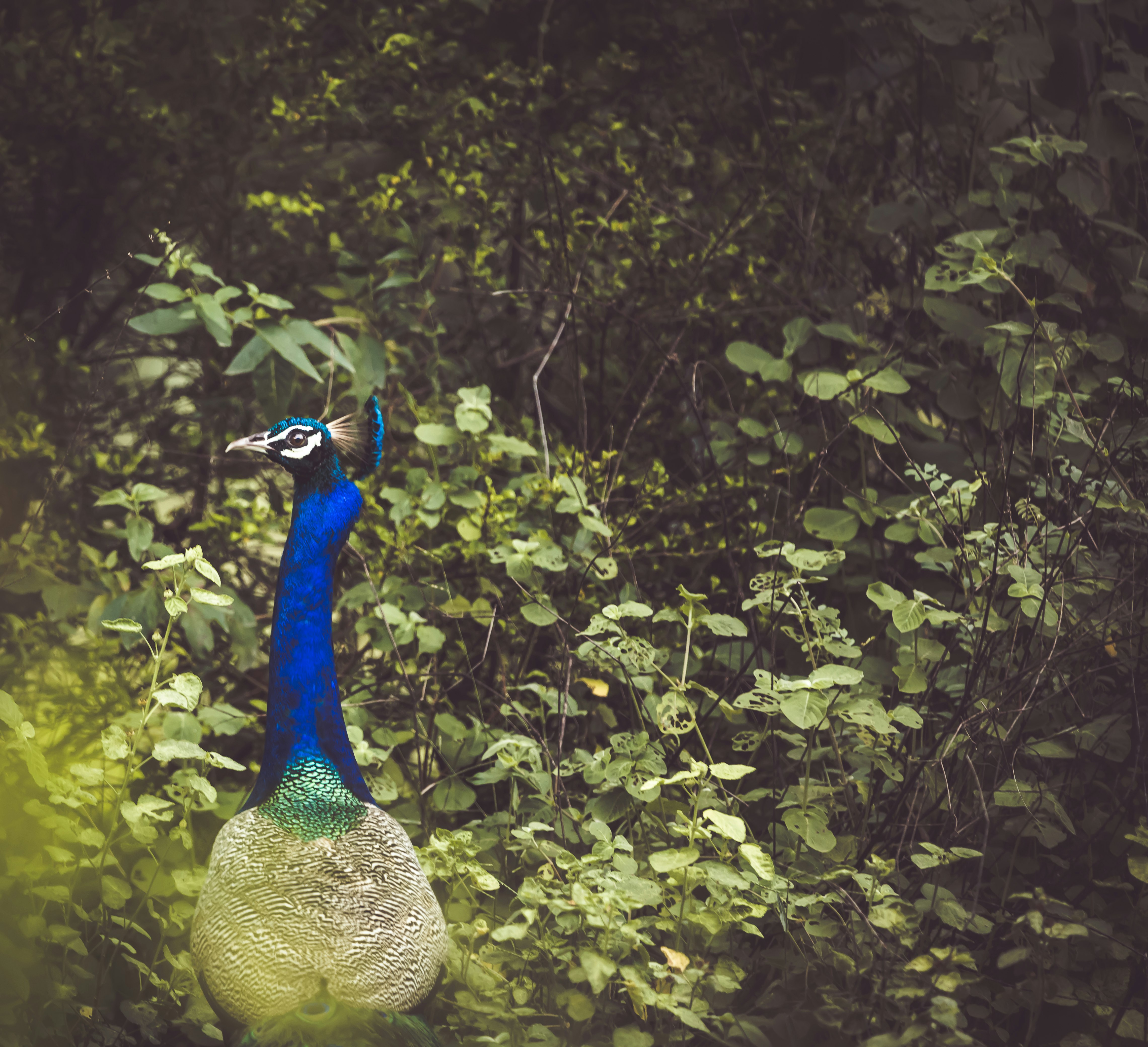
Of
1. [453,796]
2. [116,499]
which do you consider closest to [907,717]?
[453,796]

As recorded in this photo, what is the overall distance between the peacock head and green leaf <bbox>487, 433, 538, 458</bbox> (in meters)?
0.53

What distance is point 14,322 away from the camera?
302cm

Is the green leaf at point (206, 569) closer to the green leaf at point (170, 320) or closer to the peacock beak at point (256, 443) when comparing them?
the peacock beak at point (256, 443)

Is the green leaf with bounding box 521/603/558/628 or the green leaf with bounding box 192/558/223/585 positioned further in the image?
the green leaf with bounding box 521/603/558/628

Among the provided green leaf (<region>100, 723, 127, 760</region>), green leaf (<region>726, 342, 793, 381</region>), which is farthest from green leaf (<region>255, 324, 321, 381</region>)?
green leaf (<region>726, 342, 793, 381</region>)

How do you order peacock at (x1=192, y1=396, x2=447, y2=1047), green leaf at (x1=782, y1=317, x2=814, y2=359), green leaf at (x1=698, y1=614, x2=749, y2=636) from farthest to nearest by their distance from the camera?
Answer: green leaf at (x1=782, y1=317, x2=814, y2=359), green leaf at (x1=698, y1=614, x2=749, y2=636), peacock at (x1=192, y1=396, x2=447, y2=1047)

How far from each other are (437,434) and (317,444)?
65 centimetres

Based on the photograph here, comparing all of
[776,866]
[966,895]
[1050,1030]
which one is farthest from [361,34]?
[1050,1030]

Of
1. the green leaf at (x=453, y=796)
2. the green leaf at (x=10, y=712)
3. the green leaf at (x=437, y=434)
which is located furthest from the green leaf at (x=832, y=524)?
the green leaf at (x=10, y=712)

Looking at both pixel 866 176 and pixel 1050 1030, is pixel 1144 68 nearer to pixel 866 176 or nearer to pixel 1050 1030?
pixel 866 176

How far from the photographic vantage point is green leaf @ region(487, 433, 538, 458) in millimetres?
2359

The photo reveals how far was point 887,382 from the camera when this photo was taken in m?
2.28

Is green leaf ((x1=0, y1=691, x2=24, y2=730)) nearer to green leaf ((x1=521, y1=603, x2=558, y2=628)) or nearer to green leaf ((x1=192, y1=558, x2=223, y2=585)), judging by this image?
green leaf ((x1=192, y1=558, x2=223, y2=585))

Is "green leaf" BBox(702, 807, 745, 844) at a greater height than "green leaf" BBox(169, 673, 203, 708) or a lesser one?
lesser
